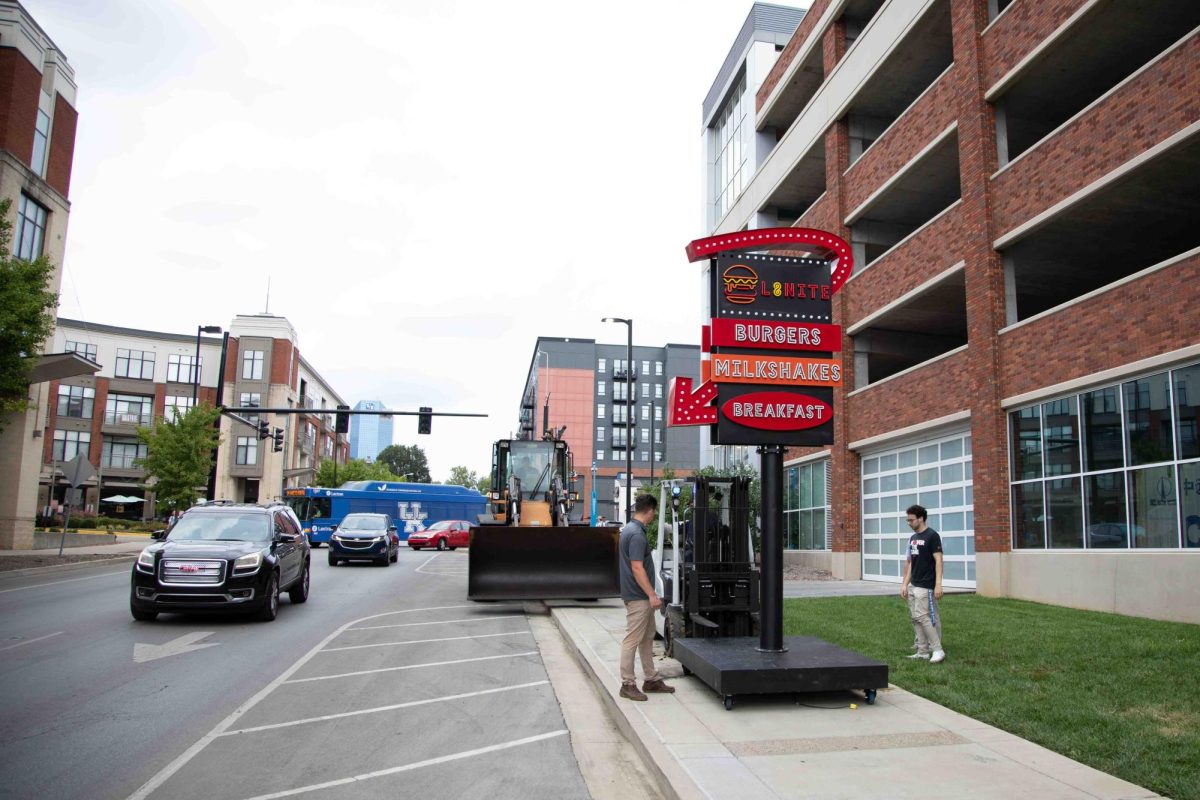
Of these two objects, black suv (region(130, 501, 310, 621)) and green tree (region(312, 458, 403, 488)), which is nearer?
black suv (region(130, 501, 310, 621))

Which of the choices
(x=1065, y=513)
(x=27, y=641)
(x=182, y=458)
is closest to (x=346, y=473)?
(x=182, y=458)

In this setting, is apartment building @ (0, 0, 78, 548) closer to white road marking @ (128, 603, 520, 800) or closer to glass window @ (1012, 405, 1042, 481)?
white road marking @ (128, 603, 520, 800)

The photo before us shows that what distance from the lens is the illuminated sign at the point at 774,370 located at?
8.52 meters

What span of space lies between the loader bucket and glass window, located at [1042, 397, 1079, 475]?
8.21 m

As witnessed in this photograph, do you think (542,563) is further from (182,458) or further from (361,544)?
(182,458)

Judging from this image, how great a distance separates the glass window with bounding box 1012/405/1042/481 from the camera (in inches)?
650

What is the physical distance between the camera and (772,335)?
872 cm

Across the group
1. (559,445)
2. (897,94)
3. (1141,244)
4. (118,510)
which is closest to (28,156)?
(559,445)

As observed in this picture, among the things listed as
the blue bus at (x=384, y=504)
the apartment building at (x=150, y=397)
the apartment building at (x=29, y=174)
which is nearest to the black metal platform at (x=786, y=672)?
the apartment building at (x=29, y=174)

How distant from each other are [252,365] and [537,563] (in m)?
61.7

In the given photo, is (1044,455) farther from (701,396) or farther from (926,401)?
(701,396)

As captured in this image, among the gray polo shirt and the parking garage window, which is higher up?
the parking garage window

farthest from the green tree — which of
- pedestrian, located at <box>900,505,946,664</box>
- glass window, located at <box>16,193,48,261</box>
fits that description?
pedestrian, located at <box>900,505,946,664</box>

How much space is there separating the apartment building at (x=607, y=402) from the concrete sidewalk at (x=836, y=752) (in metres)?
98.2
